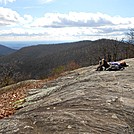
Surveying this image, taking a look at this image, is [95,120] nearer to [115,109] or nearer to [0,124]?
[115,109]

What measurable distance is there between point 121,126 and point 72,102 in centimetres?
346

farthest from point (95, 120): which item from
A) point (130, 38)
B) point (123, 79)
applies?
point (130, 38)

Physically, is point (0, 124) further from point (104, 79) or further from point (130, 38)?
point (130, 38)

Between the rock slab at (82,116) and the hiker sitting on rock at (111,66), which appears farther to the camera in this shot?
the hiker sitting on rock at (111,66)

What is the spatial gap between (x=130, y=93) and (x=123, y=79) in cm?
403

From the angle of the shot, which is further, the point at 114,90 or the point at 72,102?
the point at 114,90

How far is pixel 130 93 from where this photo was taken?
14539 millimetres

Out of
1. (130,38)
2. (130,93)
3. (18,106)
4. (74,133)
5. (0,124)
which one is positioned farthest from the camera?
(130,38)

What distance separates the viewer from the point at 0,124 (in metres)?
11.3

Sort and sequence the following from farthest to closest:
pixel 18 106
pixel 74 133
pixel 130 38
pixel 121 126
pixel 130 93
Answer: pixel 130 38
pixel 18 106
pixel 130 93
pixel 121 126
pixel 74 133

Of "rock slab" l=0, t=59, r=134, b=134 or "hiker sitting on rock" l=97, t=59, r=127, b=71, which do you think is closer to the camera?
"rock slab" l=0, t=59, r=134, b=134

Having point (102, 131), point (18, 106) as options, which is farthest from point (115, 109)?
point (18, 106)

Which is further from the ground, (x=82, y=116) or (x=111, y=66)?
(x=111, y=66)

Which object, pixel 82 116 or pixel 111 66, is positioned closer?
pixel 82 116
